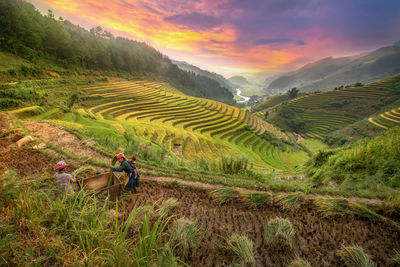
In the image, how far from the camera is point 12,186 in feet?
6.68

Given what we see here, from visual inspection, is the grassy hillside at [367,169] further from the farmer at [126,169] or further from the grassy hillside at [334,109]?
the grassy hillside at [334,109]

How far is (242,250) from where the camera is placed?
6.84ft

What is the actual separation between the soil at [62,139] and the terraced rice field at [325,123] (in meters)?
58.9

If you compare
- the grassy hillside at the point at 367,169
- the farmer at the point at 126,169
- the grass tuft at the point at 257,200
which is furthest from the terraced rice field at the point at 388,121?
the farmer at the point at 126,169

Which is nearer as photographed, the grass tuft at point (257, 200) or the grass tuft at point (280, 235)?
the grass tuft at point (280, 235)

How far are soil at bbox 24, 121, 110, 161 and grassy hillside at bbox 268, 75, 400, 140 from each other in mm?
58947

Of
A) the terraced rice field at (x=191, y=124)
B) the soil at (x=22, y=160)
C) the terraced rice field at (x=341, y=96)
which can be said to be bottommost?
the terraced rice field at (x=191, y=124)

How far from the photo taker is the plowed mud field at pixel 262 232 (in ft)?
7.36

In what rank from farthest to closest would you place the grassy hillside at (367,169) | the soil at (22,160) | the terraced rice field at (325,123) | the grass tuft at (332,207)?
the terraced rice field at (325,123) < the grassy hillside at (367,169) < the soil at (22,160) < the grass tuft at (332,207)

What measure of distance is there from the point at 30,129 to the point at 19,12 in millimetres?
40642

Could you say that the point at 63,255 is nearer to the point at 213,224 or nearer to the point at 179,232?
the point at 179,232

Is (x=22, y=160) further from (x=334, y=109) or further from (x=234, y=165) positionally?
(x=334, y=109)

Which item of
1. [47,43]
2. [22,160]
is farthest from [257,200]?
[47,43]

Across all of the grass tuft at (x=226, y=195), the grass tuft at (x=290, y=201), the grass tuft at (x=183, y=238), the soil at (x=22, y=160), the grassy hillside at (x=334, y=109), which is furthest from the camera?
the grassy hillside at (x=334, y=109)
